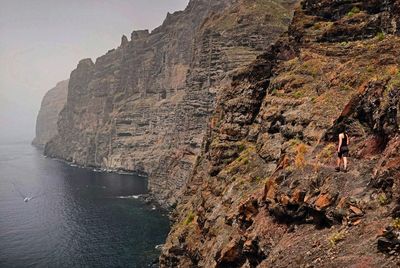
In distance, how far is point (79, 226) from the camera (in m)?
109

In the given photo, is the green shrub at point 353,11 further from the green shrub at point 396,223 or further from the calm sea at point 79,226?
the calm sea at point 79,226

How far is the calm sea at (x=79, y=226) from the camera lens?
8506 cm

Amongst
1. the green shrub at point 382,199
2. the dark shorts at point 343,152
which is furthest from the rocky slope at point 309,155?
the dark shorts at point 343,152

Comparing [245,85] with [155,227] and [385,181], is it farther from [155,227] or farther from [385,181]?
[155,227]

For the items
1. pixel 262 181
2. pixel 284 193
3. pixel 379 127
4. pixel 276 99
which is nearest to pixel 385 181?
pixel 379 127

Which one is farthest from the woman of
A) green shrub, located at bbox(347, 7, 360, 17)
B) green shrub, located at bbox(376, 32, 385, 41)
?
green shrub, located at bbox(347, 7, 360, 17)

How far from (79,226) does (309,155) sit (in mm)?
94148

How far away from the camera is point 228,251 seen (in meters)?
30.7

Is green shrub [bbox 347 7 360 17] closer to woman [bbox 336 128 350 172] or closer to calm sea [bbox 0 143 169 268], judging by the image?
woman [bbox 336 128 350 172]

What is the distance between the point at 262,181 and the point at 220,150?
14.4 metres

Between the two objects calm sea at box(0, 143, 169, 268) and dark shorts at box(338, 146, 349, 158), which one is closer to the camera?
dark shorts at box(338, 146, 349, 158)

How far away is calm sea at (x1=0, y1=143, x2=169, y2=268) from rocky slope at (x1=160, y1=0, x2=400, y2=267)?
34525mm

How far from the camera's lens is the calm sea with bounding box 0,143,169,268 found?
279 ft

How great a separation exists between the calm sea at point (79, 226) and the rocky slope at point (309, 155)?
34525 millimetres
